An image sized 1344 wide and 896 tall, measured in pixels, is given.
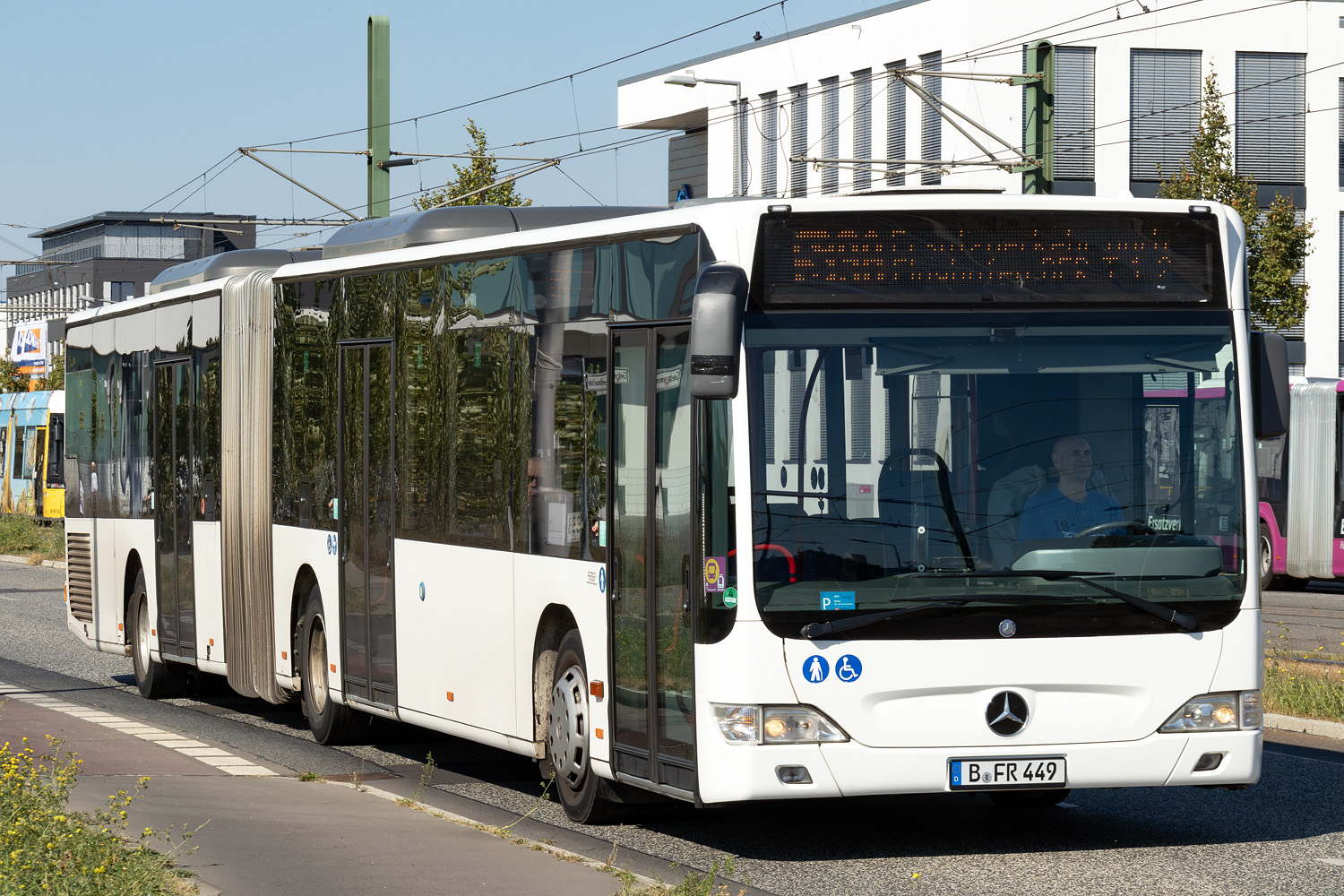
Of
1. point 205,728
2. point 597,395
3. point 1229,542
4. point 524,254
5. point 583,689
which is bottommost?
point 205,728

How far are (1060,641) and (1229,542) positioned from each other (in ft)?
2.85

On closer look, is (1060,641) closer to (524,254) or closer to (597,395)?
(597,395)

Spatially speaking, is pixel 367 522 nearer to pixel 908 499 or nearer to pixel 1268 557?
pixel 908 499

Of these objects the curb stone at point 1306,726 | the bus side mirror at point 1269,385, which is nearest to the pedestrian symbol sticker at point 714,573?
the bus side mirror at point 1269,385

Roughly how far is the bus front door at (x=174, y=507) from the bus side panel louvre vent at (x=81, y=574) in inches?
84.0

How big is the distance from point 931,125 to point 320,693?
37889mm

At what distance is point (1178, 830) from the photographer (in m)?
9.77

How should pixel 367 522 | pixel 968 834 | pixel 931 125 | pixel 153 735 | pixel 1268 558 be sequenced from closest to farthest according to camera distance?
pixel 968 834
pixel 367 522
pixel 153 735
pixel 1268 558
pixel 931 125

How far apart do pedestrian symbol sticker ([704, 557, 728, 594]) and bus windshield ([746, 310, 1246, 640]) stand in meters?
0.15

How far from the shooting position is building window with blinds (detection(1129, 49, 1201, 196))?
4912 cm

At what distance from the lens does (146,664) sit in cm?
1722

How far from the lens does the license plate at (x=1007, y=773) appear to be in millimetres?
8531

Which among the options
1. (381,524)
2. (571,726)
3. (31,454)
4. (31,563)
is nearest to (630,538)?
(571,726)

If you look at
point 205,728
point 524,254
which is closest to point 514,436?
point 524,254
